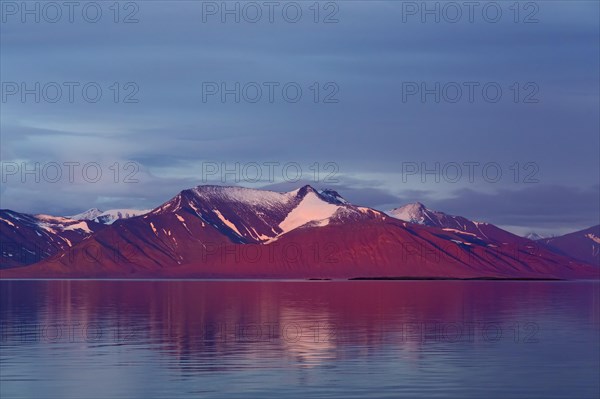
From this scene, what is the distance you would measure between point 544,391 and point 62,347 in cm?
3312

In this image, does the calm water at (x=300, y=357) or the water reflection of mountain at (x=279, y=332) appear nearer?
the calm water at (x=300, y=357)

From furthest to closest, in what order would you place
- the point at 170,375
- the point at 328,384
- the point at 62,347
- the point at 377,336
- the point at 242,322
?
the point at 242,322 < the point at 377,336 < the point at 62,347 < the point at 170,375 < the point at 328,384

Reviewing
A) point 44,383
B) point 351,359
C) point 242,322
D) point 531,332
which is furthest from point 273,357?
point 242,322

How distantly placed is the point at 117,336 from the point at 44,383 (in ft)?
90.0

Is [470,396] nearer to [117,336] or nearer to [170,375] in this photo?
[170,375]

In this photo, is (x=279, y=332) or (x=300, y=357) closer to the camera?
(x=300, y=357)

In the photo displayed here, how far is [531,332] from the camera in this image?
262 feet

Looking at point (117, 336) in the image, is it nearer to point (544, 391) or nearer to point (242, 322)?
point (242, 322)

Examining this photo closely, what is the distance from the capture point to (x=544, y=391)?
47.0 m

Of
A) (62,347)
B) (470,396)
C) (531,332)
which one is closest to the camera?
(470,396)

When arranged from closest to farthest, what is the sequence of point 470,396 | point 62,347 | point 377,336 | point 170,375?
point 470,396 < point 170,375 < point 62,347 < point 377,336

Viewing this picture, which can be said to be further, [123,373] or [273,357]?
[273,357]

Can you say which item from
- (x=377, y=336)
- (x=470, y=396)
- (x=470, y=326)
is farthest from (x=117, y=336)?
(x=470, y=396)

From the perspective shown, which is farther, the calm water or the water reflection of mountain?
the water reflection of mountain
